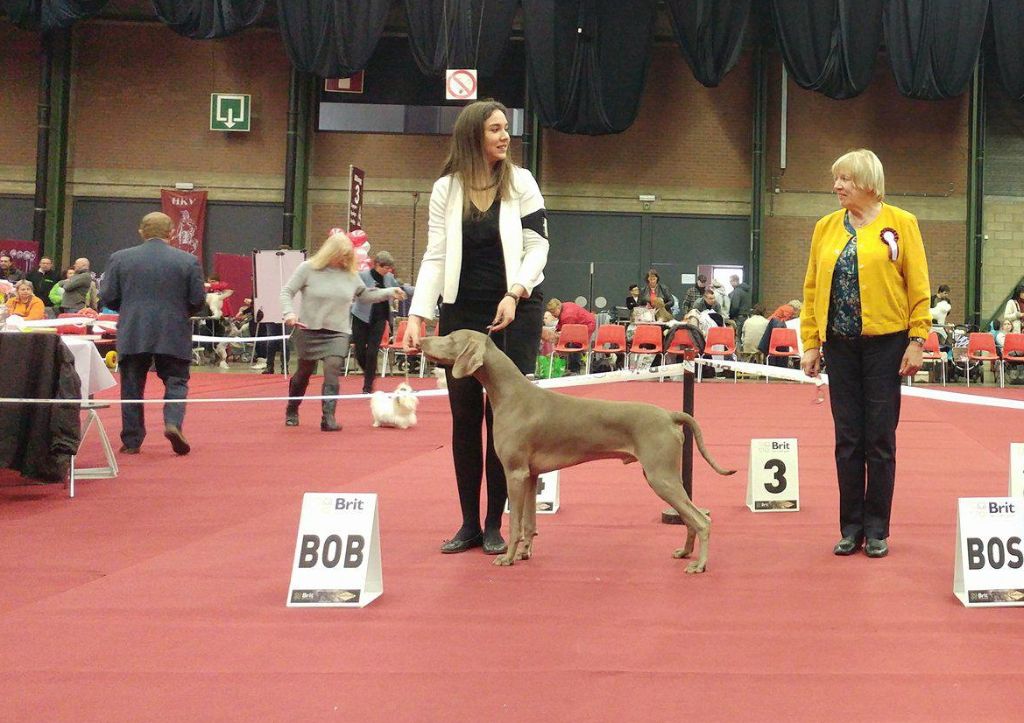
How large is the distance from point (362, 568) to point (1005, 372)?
1586 cm

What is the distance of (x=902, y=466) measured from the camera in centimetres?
618

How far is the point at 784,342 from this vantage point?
14172mm

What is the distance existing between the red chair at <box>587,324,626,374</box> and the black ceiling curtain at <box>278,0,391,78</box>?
21.1 feet

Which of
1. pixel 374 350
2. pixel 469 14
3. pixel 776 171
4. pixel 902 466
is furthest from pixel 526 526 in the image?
pixel 776 171

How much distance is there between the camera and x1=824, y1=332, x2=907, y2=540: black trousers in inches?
145

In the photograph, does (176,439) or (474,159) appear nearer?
(474,159)

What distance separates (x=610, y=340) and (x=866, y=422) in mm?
10763

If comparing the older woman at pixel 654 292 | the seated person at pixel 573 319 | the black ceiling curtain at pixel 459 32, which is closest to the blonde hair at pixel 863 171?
the seated person at pixel 573 319

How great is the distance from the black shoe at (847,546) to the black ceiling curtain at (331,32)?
14.9 meters

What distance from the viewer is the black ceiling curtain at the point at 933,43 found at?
16.3 meters

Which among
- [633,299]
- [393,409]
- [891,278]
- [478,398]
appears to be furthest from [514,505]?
[633,299]

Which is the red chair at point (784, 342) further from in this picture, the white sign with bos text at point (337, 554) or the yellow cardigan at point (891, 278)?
the white sign with bos text at point (337, 554)

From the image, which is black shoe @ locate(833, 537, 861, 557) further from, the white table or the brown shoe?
the brown shoe

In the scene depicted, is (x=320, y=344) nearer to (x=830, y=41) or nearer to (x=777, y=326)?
(x=777, y=326)
